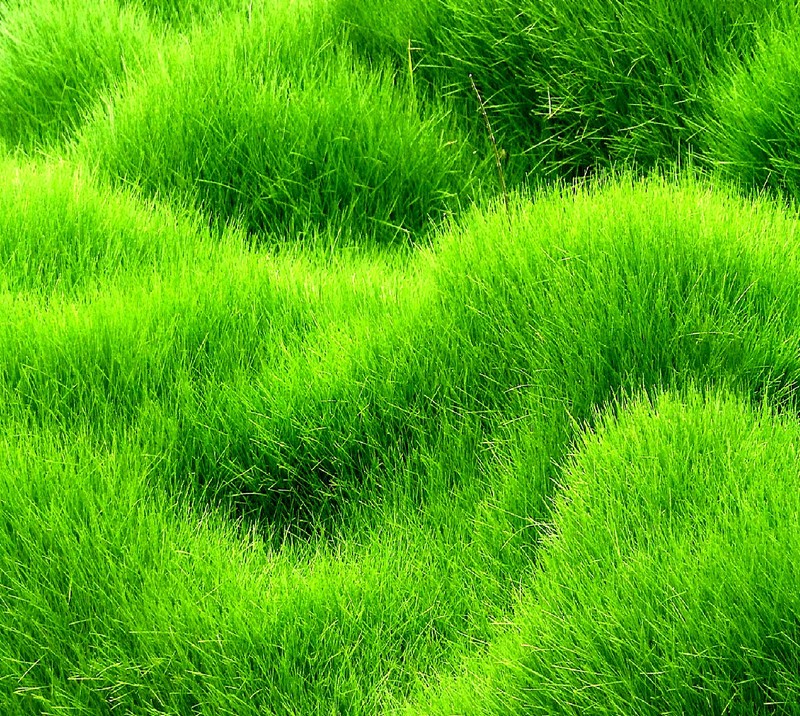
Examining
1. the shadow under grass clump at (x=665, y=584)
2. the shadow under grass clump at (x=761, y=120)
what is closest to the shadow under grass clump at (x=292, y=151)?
the shadow under grass clump at (x=761, y=120)

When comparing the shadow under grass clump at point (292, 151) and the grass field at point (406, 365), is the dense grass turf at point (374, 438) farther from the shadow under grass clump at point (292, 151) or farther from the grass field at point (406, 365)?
the shadow under grass clump at point (292, 151)

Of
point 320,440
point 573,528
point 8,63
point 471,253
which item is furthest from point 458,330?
point 8,63

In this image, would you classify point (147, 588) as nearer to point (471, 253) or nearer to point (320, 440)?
point (320, 440)

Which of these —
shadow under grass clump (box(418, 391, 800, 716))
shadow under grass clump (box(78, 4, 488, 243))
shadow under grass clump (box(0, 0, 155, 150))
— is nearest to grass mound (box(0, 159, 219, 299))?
shadow under grass clump (box(78, 4, 488, 243))

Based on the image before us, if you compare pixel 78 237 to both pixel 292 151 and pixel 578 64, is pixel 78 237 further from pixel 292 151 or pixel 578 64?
pixel 578 64

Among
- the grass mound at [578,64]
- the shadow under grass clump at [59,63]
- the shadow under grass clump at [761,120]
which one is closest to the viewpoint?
the shadow under grass clump at [761,120]
